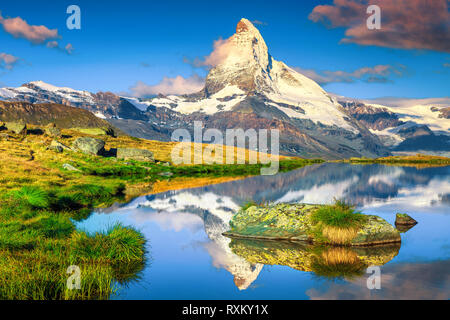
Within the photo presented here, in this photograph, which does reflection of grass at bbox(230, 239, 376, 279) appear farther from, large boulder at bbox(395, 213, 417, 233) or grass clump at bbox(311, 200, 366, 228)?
large boulder at bbox(395, 213, 417, 233)

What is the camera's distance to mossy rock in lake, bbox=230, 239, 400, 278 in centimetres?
1391

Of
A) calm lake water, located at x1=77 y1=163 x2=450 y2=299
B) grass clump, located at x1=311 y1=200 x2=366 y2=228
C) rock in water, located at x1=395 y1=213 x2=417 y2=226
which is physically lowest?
calm lake water, located at x1=77 y1=163 x2=450 y2=299

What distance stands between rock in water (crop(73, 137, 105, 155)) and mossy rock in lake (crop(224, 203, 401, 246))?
70686 millimetres

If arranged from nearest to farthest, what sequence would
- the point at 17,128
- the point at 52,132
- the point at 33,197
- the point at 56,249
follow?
the point at 56,249 → the point at 33,197 → the point at 17,128 → the point at 52,132

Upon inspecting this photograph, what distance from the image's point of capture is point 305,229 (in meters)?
18.9

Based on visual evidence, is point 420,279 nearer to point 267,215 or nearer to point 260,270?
point 260,270

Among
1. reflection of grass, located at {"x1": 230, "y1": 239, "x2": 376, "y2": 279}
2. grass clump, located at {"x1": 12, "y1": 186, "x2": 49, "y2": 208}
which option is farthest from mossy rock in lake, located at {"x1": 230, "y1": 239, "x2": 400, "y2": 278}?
grass clump, located at {"x1": 12, "y1": 186, "x2": 49, "y2": 208}

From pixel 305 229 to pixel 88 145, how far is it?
76.9 meters

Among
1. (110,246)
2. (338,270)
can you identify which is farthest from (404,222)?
(110,246)

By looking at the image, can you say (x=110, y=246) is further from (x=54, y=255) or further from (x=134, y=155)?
(x=134, y=155)

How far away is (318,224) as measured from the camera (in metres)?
18.5

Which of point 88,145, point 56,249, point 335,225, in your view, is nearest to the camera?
point 56,249

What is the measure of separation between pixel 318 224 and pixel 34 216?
17200 mm
